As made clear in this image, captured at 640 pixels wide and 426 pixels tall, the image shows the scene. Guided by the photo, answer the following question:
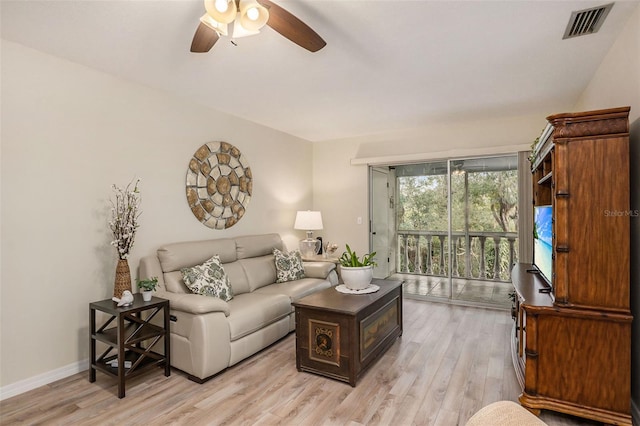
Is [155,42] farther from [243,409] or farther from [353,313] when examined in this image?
[243,409]

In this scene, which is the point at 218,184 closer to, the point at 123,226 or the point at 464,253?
the point at 123,226

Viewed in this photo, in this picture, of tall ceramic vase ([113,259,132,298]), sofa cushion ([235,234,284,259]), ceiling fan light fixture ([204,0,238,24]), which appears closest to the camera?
ceiling fan light fixture ([204,0,238,24])

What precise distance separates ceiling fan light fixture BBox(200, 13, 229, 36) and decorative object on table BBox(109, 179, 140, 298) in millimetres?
1792

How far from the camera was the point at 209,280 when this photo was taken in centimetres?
318

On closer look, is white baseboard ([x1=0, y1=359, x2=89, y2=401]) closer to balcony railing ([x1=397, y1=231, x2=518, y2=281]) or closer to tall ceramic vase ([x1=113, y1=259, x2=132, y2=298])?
tall ceramic vase ([x1=113, y1=259, x2=132, y2=298])

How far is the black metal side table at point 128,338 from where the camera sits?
95.4 inches

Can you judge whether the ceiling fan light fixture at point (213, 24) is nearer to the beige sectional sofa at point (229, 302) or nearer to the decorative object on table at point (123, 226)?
the decorative object on table at point (123, 226)

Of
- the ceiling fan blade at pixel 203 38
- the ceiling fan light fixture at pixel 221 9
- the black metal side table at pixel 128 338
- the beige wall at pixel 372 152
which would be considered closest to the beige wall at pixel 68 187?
the black metal side table at pixel 128 338

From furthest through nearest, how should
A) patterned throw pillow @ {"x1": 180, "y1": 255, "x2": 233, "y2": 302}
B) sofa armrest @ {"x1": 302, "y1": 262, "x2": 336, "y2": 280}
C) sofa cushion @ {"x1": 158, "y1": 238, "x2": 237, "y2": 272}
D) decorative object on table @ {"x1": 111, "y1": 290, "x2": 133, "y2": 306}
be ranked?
sofa armrest @ {"x1": 302, "y1": 262, "x2": 336, "y2": 280}
sofa cushion @ {"x1": 158, "y1": 238, "x2": 237, "y2": 272}
patterned throw pillow @ {"x1": 180, "y1": 255, "x2": 233, "y2": 302}
decorative object on table @ {"x1": 111, "y1": 290, "x2": 133, "y2": 306}

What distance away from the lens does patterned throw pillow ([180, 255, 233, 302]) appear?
309 cm

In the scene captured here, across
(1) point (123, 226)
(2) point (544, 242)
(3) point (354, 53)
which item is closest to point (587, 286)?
(2) point (544, 242)

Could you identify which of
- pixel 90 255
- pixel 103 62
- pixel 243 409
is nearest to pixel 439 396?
pixel 243 409

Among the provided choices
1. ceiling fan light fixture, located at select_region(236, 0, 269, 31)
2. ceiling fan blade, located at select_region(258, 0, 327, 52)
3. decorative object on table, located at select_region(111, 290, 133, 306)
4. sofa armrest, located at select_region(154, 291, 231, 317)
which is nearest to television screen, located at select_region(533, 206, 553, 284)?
ceiling fan blade, located at select_region(258, 0, 327, 52)

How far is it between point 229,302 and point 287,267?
1.08 meters
